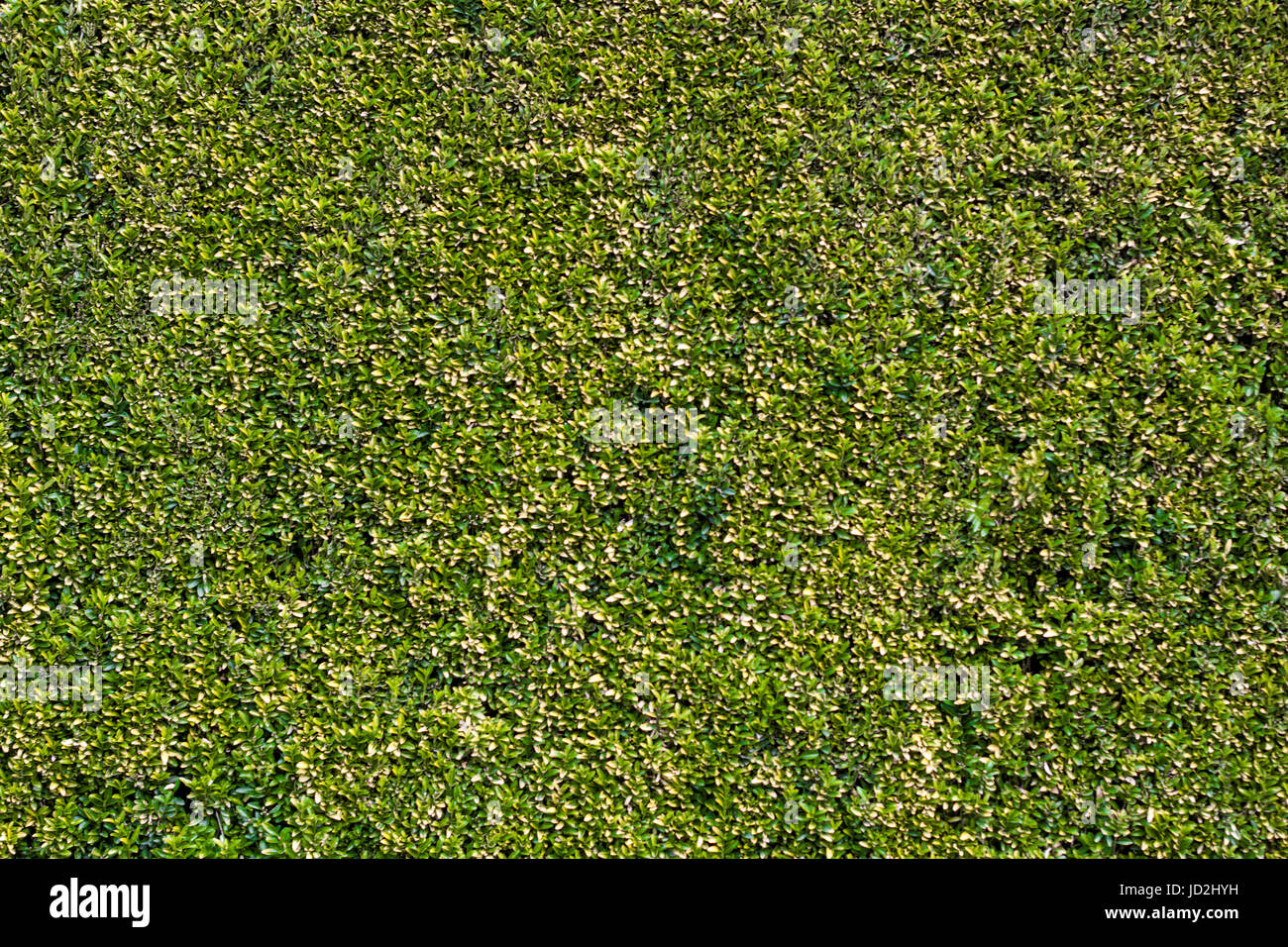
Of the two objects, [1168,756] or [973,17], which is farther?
[973,17]

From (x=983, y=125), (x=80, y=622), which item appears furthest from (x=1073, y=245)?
(x=80, y=622)

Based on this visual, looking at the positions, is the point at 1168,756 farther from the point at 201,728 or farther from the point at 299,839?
the point at 201,728

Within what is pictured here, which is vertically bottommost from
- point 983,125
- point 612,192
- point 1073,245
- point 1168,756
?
point 1168,756
